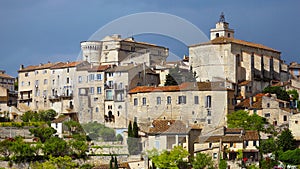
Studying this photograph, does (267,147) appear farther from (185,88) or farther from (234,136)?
(185,88)

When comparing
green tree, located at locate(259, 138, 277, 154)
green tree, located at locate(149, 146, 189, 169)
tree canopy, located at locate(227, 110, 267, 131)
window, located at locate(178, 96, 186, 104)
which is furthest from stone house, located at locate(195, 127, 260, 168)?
window, located at locate(178, 96, 186, 104)

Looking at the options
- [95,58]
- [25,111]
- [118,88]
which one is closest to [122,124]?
[118,88]

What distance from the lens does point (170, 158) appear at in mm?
33562

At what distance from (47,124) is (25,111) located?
22.1ft

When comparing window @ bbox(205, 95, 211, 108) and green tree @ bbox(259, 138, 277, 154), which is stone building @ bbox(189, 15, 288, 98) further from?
green tree @ bbox(259, 138, 277, 154)

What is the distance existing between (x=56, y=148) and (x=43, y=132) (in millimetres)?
3522

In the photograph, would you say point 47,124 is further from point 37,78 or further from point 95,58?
point 37,78

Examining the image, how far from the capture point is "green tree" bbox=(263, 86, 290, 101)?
43.9m

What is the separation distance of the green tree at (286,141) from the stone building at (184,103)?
3442mm

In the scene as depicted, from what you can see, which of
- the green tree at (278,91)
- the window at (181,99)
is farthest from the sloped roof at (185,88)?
the green tree at (278,91)

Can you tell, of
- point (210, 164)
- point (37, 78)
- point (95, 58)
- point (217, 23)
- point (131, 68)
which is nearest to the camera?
point (210, 164)

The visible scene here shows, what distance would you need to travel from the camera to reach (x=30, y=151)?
36094 millimetres

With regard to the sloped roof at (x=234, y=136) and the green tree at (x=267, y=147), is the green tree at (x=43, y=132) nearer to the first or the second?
the sloped roof at (x=234, y=136)

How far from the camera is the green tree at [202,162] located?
34.1 meters
